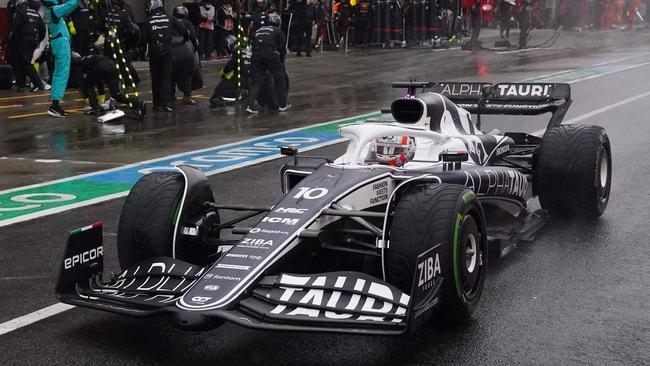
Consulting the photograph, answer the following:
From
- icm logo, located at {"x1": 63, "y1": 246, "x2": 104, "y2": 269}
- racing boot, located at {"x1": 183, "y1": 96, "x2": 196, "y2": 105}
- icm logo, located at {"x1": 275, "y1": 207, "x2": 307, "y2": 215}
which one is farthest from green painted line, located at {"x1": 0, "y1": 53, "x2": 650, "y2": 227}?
racing boot, located at {"x1": 183, "y1": 96, "x2": 196, "y2": 105}

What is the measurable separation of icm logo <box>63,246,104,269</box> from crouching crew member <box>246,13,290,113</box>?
12152mm

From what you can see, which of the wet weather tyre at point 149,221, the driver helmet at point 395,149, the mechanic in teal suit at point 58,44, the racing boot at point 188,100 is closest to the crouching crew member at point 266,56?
the racing boot at point 188,100

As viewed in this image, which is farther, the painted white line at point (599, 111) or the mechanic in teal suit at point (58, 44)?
the mechanic in teal suit at point (58, 44)

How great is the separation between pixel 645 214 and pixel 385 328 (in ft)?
15.6

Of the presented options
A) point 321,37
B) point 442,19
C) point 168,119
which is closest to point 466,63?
point 321,37

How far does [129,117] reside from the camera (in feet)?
57.1

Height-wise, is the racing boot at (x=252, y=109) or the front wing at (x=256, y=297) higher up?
the front wing at (x=256, y=297)

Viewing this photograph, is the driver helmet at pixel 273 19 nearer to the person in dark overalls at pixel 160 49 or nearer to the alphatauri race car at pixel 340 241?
the person in dark overalls at pixel 160 49

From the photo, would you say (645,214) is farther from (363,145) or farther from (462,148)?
(363,145)

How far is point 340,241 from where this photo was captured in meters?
6.30

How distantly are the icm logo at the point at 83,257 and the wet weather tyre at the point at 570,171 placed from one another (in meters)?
4.04

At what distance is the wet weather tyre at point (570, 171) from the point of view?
8.45 m

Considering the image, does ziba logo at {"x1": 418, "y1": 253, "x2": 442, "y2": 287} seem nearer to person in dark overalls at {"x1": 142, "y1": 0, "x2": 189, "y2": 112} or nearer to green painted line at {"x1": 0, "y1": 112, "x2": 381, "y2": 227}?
green painted line at {"x1": 0, "y1": 112, "x2": 381, "y2": 227}

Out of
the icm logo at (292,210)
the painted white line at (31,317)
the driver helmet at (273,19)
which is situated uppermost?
the driver helmet at (273,19)
